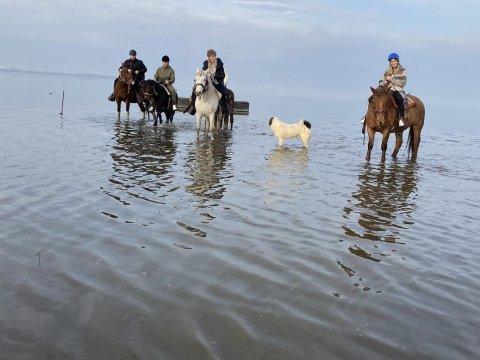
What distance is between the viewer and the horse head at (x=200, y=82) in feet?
52.9

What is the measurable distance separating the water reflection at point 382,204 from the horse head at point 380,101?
60.5 inches

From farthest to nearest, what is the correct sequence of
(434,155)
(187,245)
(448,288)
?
(434,155), (187,245), (448,288)

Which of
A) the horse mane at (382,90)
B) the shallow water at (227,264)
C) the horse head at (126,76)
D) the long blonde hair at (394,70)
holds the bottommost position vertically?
the shallow water at (227,264)

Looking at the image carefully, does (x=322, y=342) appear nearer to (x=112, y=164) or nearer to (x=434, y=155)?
(x=112, y=164)

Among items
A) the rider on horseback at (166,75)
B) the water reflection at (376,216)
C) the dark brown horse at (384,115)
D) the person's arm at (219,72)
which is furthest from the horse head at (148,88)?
the water reflection at (376,216)

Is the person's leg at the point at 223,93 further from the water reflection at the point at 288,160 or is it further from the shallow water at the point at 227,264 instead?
the shallow water at the point at 227,264

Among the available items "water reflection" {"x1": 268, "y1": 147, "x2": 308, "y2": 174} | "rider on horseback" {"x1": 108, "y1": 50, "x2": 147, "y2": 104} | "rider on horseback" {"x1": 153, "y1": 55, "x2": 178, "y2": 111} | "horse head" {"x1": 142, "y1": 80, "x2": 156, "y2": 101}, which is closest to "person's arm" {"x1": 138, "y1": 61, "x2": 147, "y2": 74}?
"rider on horseback" {"x1": 108, "y1": 50, "x2": 147, "y2": 104}

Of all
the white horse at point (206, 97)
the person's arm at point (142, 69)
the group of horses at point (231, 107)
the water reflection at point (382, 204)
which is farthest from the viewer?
the person's arm at point (142, 69)

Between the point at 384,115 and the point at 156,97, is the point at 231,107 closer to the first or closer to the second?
the point at 156,97

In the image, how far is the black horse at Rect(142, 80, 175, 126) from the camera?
763 inches

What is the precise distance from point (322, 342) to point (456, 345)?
3.43 feet

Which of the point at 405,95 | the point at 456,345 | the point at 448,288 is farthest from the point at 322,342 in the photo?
the point at 405,95

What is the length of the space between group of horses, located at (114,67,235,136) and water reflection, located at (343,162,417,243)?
676 centimetres

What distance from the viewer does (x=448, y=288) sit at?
479cm
